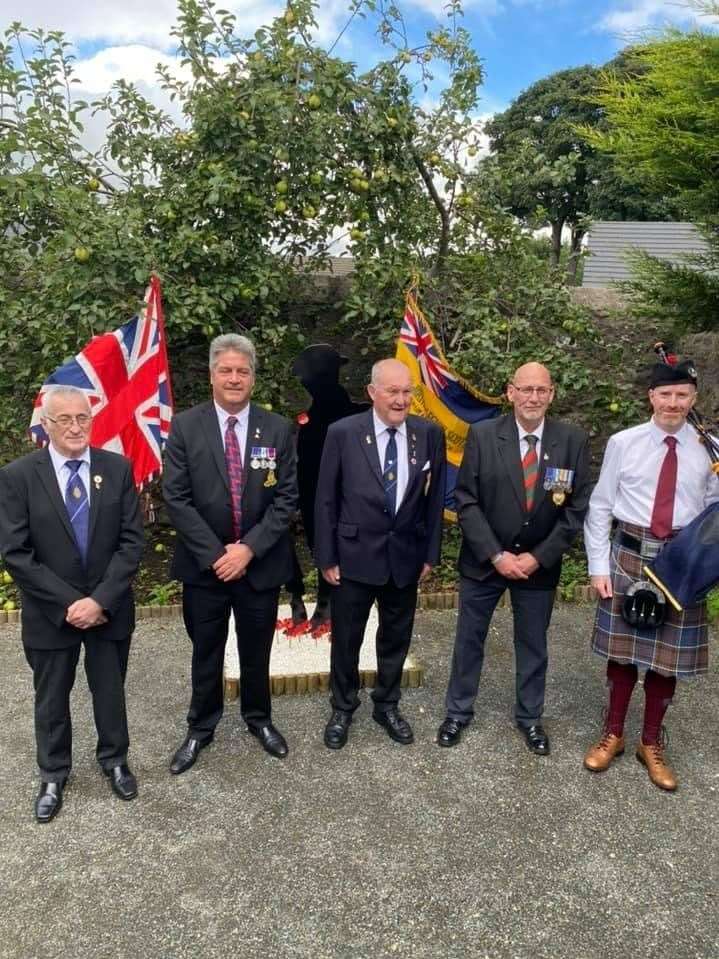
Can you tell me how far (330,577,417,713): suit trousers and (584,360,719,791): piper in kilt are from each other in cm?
90

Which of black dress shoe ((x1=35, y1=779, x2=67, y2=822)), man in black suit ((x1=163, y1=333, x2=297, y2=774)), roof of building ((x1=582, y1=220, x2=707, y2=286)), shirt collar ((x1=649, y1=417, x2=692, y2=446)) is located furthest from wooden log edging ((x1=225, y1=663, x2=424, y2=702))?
roof of building ((x1=582, y1=220, x2=707, y2=286))

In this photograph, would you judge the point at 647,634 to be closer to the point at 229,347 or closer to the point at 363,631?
the point at 363,631

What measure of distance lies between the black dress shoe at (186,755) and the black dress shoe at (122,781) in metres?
0.19

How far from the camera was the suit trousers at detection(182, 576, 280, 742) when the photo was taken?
318 centimetres

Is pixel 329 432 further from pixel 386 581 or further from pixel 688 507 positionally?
pixel 688 507

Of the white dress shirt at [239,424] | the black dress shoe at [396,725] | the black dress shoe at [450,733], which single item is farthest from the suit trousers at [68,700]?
the black dress shoe at [450,733]

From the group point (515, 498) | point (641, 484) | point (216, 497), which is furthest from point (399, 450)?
point (641, 484)

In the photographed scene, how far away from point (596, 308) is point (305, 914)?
5.88 meters

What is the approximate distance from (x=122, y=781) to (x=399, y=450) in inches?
73.9

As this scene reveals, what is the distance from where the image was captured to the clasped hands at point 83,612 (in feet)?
9.08

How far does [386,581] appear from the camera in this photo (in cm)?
328

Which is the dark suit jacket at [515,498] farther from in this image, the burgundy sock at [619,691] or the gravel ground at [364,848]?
the gravel ground at [364,848]

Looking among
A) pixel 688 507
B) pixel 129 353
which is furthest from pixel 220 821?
pixel 129 353

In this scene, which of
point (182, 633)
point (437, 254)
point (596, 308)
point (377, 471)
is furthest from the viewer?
point (596, 308)
